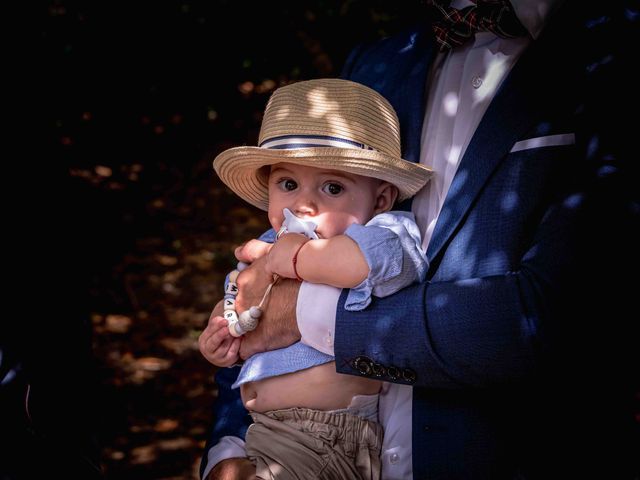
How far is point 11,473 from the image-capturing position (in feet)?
8.03

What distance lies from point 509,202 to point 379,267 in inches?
20.1

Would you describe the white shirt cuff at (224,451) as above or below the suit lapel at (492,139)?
below

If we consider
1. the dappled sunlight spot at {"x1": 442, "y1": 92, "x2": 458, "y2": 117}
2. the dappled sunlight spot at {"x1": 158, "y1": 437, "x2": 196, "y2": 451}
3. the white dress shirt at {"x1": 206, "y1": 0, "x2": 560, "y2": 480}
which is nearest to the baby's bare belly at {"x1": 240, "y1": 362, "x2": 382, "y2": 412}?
the white dress shirt at {"x1": 206, "y1": 0, "x2": 560, "y2": 480}

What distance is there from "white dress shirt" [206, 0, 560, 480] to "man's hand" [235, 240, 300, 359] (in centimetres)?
11

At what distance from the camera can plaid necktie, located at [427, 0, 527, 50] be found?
248 centimetres

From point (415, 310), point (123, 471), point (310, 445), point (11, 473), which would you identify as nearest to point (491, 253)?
point (415, 310)

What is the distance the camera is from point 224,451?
2674 mm

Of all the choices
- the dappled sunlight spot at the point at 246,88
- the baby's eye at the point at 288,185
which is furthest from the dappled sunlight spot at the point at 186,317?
the baby's eye at the point at 288,185

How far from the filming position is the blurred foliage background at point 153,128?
4715 mm

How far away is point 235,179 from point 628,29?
5.32 feet

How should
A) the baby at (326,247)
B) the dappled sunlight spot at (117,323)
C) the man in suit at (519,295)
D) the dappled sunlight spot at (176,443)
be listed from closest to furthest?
the man in suit at (519,295) → the baby at (326,247) → the dappled sunlight spot at (176,443) → the dappled sunlight spot at (117,323)

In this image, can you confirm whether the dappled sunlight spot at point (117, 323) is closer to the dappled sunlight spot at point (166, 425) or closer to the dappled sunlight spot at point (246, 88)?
the dappled sunlight spot at point (166, 425)

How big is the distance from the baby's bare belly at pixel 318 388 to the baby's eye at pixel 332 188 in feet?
2.17

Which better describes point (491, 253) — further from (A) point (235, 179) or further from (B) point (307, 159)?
(A) point (235, 179)
